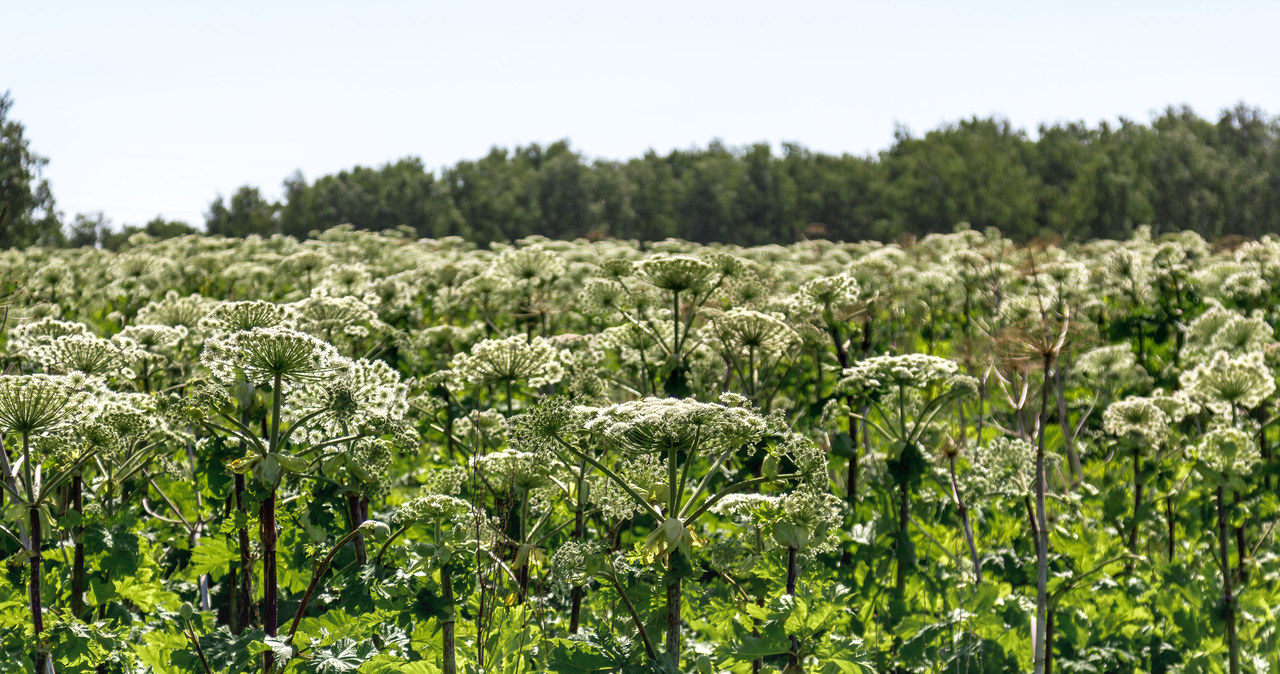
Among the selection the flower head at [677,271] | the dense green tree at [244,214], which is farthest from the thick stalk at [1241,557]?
the dense green tree at [244,214]

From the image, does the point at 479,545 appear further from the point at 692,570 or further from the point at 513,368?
the point at 513,368

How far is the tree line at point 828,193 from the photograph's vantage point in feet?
264

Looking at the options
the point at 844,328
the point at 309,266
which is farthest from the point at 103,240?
the point at 844,328

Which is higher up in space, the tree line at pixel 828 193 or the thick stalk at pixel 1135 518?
the tree line at pixel 828 193

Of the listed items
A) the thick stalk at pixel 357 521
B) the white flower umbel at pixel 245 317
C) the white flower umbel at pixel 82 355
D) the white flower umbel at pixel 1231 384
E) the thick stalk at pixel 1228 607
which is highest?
the white flower umbel at pixel 245 317

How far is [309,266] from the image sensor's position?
10680mm

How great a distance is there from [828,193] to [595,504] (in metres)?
87.4

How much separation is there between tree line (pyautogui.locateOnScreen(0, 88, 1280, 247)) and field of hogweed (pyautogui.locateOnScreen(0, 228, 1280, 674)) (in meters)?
71.9

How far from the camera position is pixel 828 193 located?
88.8m

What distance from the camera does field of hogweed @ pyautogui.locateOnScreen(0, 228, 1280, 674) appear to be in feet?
11.4

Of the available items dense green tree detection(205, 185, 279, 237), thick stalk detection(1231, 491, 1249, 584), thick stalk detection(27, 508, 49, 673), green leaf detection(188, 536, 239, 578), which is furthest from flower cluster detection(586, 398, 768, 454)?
dense green tree detection(205, 185, 279, 237)

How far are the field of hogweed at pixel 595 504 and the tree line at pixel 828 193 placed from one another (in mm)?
71855

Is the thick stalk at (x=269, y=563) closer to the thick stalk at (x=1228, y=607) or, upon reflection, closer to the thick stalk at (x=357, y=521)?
the thick stalk at (x=357, y=521)

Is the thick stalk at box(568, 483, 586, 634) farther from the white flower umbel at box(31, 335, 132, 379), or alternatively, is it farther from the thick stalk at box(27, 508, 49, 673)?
the white flower umbel at box(31, 335, 132, 379)
